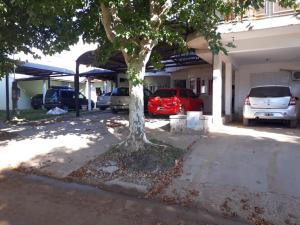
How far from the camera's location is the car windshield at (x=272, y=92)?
39.7 ft

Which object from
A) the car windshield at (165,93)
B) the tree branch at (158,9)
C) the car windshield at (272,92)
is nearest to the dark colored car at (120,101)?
the car windshield at (165,93)

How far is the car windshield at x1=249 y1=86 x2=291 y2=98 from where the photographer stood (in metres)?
12.1

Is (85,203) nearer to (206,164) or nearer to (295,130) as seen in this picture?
(206,164)

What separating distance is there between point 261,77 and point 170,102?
4903 millimetres

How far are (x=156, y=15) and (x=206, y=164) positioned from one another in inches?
140

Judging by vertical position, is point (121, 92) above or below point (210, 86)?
below

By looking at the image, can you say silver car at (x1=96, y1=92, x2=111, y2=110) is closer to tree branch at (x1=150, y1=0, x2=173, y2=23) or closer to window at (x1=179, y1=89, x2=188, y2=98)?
window at (x1=179, y1=89, x2=188, y2=98)

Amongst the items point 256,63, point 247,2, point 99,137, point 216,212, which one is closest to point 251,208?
point 216,212

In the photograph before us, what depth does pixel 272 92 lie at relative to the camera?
1223 cm

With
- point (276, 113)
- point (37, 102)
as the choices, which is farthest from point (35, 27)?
point (37, 102)

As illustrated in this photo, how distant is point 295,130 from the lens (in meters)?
11.9

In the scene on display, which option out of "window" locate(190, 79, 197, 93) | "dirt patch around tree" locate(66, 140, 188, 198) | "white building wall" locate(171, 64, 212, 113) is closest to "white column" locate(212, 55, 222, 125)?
"dirt patch around tree" locate(66, 140, 188, 198)

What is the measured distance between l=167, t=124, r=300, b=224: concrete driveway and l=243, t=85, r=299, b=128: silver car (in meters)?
2.10

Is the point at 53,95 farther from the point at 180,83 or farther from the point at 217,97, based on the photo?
the point at 217,97
